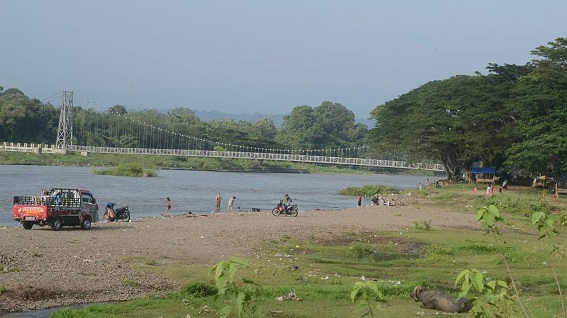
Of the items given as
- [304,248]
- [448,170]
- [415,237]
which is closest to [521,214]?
[415,237]

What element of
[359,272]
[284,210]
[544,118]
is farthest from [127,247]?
[544,118]

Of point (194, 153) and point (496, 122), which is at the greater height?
point (496, 122)

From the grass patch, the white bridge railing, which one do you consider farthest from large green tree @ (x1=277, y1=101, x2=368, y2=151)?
the grass patch

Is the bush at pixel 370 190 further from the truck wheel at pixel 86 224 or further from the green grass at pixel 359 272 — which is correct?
the truck wheel at pixel 86 224

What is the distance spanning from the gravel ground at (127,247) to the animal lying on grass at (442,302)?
4342mm

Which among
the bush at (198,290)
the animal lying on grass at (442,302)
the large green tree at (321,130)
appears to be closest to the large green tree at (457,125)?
the animal lying on grass at (442,302)

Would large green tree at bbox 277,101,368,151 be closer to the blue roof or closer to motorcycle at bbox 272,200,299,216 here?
the blue roof

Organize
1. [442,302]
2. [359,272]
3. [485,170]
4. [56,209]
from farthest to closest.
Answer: [485,170]
[56,209]
[359,272]
[442,302]

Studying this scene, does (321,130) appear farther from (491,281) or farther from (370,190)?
(491,281)

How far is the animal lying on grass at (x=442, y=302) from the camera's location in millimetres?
12203

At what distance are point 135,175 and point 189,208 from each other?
39648 mm

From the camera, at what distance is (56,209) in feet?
74.7

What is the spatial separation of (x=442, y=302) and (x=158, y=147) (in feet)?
340

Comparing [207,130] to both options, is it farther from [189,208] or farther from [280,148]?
[189,208]
